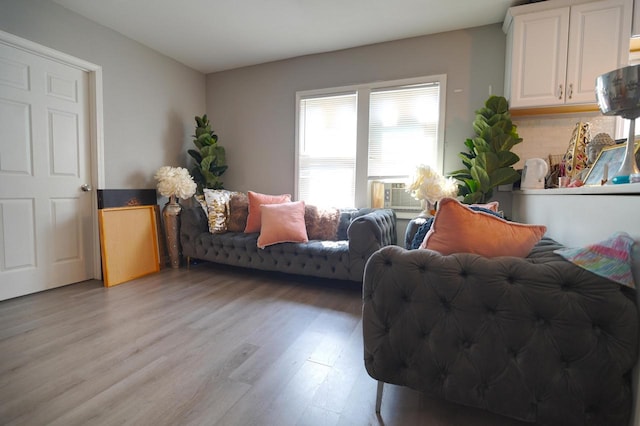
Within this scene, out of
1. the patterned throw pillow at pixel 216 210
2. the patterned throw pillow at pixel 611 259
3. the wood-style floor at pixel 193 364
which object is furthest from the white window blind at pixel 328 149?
the patterned throw pillow at pixel 611 259

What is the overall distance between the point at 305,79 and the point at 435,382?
355 centimetres

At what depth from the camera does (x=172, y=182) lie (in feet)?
10.7

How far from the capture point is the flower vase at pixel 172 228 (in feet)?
11.0

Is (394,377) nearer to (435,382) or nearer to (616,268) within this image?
(435,382)

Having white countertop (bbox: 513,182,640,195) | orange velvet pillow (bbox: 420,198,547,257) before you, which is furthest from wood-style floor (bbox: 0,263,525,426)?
white countertop (bbox: 513,182,640,195)

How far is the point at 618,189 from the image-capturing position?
1.00m

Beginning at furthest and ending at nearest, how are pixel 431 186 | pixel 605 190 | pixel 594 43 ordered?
pixel 431 186 < pixel 594 43 < pixel 605 190

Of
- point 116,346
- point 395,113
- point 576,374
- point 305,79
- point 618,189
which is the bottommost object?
point 116,346

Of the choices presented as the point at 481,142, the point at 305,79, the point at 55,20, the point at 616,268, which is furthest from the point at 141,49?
the point at 616,268

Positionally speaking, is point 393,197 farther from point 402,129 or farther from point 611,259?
point 611,259

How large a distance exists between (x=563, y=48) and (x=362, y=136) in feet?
6.31

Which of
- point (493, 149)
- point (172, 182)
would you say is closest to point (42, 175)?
point (172, 182)

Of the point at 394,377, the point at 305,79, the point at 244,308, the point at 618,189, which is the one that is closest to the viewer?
the point at 618,189

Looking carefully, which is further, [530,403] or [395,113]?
[395,113]
